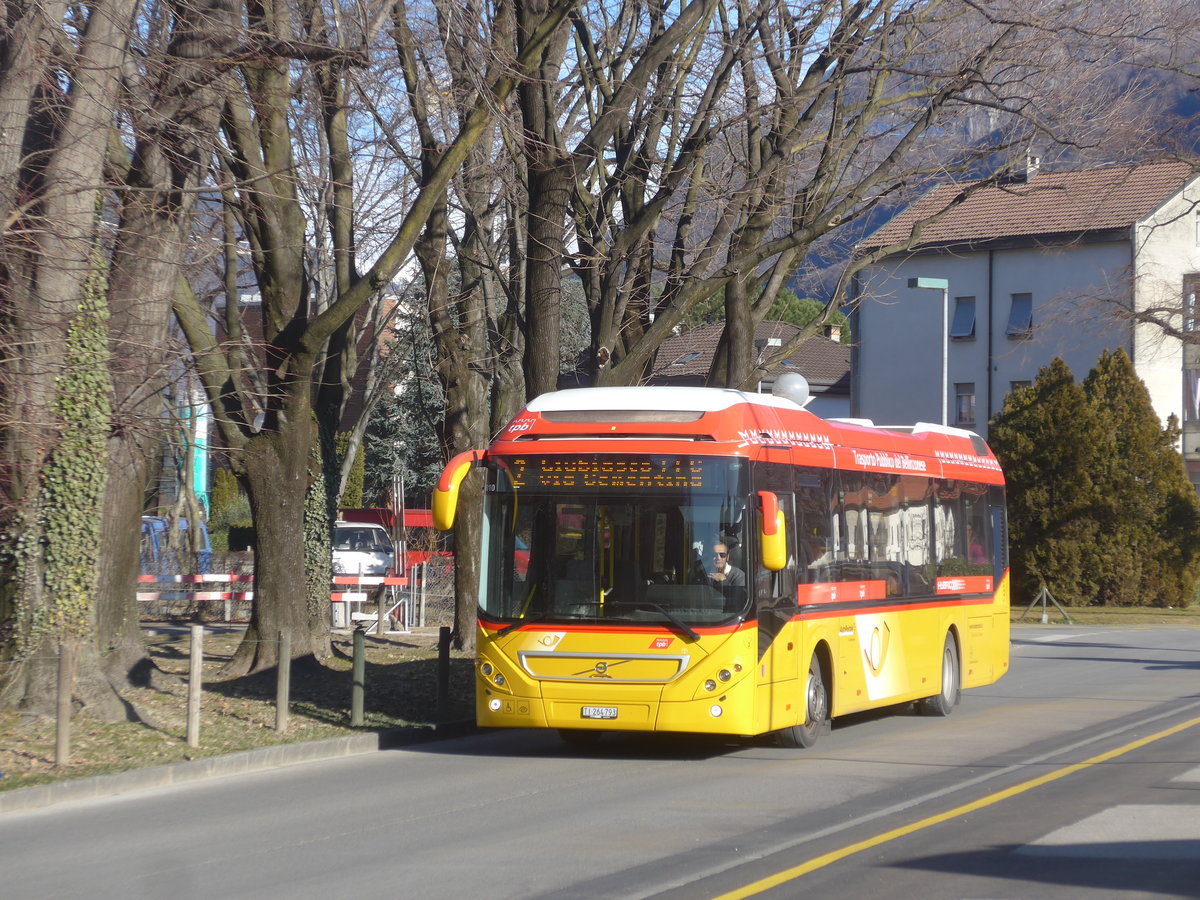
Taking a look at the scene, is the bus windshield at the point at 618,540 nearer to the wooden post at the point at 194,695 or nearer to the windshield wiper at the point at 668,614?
the windshield wiper at the point at 668,614

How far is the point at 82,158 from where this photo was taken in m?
13.3

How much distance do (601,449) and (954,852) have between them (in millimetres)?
5476

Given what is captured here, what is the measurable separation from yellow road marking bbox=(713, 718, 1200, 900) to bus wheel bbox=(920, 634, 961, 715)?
3233 millimetres

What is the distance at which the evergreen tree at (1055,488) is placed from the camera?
39688mm

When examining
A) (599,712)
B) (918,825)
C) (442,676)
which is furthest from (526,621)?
(918,825)

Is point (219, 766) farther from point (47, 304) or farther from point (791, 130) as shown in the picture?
point (791, 130)

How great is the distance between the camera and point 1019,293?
53.8 metres

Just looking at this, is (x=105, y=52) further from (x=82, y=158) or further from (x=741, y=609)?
(x=741, y=609)

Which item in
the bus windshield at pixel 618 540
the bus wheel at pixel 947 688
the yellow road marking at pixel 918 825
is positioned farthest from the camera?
the bus wheel at pixel 947 688

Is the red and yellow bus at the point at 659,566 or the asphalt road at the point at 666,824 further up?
the red and yellow bus at the point at 659,566

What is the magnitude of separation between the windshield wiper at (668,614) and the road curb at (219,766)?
9.70ft

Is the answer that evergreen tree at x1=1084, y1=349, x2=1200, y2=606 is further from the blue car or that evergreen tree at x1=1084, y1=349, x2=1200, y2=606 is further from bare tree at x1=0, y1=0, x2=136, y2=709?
bare tree at x1=0, y1=0, x2=136, y2=709

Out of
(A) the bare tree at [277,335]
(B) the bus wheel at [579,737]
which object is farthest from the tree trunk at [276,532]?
(B) the bus wheel at [579,737]

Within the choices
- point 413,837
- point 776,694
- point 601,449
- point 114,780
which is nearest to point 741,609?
point 776,694
